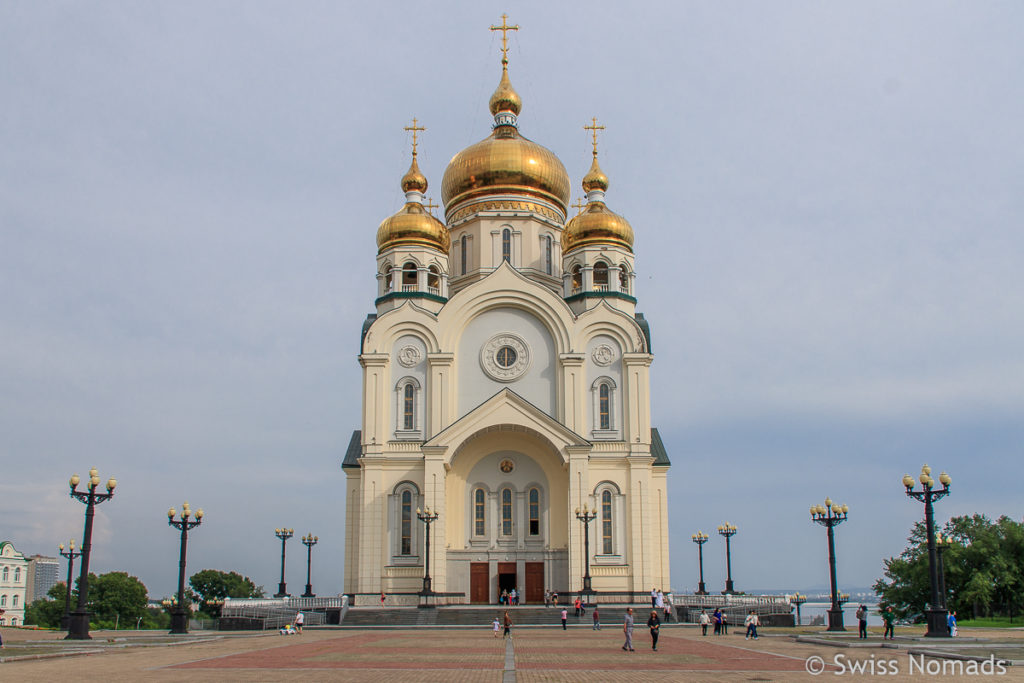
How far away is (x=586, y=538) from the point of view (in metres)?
36.1

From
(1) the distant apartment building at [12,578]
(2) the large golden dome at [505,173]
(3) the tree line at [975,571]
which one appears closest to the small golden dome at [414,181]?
(2) the large golden dome at [505,173]

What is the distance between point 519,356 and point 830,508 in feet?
55.0

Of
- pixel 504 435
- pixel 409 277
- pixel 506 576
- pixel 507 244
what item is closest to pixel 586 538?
pixel 506 576

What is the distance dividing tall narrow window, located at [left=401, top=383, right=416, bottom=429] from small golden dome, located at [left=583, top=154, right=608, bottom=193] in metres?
15.4

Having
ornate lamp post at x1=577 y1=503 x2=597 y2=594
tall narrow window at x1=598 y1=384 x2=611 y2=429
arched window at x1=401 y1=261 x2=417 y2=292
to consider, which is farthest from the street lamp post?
arched window at x1=401 y1=261 x2=417 y2=292

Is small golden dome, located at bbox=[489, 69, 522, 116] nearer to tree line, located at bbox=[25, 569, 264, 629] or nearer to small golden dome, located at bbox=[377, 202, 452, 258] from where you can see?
small golden dome, located at bbox=[377, 202, 452, 258]

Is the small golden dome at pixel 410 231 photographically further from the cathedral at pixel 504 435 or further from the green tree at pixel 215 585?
the green tree at pixel 215 585

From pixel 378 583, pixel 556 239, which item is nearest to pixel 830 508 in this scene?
pixel 378 583

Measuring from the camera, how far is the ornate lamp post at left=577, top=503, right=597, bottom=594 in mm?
35875

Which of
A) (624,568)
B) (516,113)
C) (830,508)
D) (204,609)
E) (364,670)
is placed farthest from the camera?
(204,609)

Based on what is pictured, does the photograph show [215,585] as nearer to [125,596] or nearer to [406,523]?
[125,596]

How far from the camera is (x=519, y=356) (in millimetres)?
42000

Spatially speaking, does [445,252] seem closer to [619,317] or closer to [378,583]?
[619,317]

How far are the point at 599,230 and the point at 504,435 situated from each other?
11.3 meters
